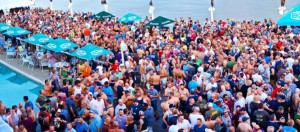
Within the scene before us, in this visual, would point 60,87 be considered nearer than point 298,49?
Yes

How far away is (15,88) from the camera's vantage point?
21438 mm

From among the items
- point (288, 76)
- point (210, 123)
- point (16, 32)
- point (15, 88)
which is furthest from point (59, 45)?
point (210, 123)

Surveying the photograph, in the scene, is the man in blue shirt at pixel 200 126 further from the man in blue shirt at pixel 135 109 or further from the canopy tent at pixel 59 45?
the canopy tent at pixel 59 45

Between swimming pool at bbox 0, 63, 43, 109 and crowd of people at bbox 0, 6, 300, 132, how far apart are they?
1611mm

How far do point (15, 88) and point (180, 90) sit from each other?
35.8ft

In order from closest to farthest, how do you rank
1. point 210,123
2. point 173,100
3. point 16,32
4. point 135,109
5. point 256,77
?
1. point 210,123
2. point 135,109
3. point 173,100
4. point 256,77
5. point 16,32

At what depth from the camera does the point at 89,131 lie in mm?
11656

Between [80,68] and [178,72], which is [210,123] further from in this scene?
[80,68]

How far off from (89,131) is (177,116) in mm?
2311

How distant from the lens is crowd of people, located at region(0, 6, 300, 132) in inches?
439

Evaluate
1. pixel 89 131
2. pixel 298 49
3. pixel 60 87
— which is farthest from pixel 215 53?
pixel 89 131

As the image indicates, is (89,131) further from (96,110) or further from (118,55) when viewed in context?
(118,55)

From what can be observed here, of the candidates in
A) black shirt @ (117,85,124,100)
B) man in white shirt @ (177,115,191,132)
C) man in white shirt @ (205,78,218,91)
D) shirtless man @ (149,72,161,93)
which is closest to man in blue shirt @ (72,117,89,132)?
man in white shirt @ (177,115,191,132)

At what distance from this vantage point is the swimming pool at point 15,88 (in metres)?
19.6
